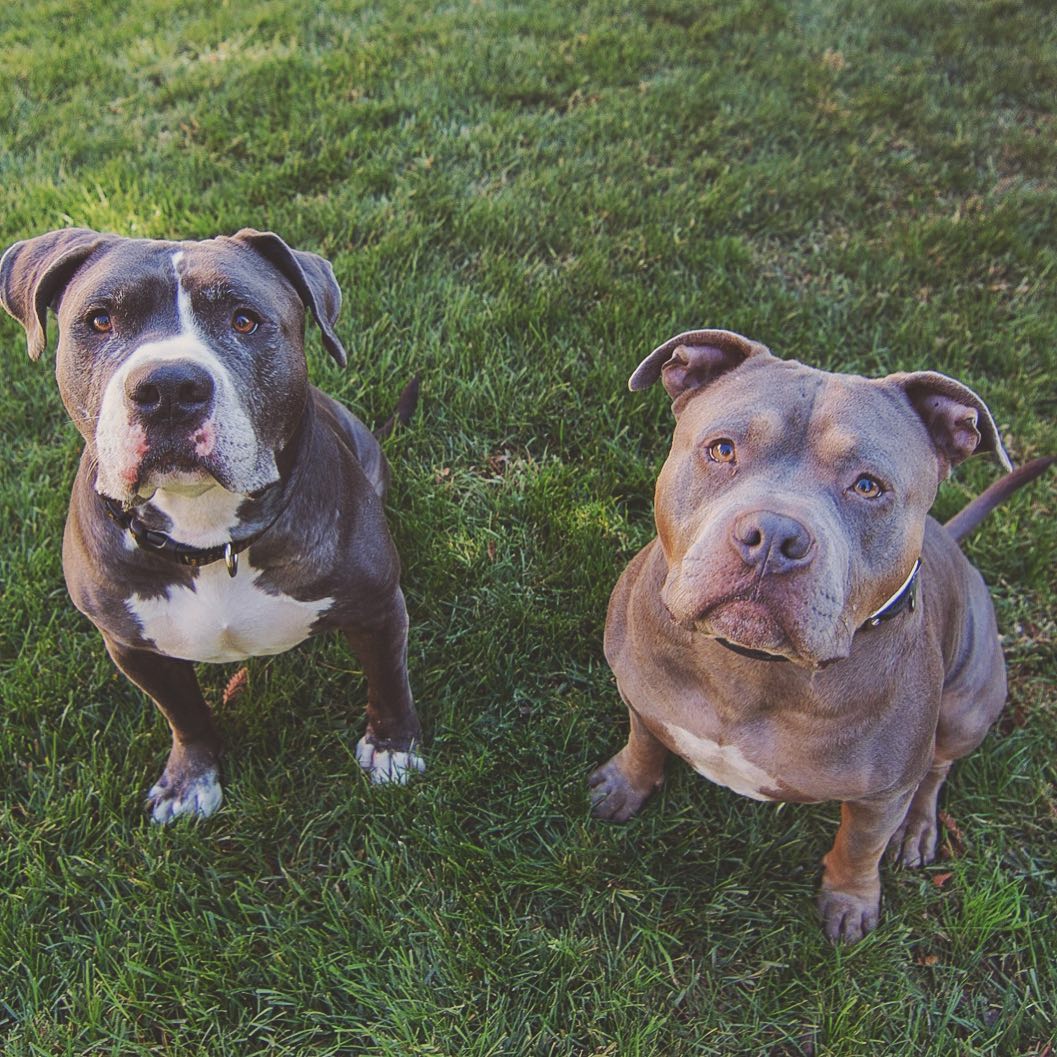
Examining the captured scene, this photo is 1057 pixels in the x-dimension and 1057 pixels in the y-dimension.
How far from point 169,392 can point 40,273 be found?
2.26 ft

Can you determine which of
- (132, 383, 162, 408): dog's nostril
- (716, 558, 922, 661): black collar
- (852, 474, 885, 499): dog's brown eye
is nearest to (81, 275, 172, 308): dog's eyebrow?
(132, 383, 162, 408): dog's nostril

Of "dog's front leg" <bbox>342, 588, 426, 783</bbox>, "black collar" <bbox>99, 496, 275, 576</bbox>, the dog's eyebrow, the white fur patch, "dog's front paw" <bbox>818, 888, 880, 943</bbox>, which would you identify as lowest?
"dog's front paw" <bbox>818, 888, 880, 943</bbox>

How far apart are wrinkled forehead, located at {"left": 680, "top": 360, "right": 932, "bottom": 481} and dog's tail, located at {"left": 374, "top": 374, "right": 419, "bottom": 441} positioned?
1969mm

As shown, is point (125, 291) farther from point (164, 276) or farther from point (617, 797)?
point (617, 797)

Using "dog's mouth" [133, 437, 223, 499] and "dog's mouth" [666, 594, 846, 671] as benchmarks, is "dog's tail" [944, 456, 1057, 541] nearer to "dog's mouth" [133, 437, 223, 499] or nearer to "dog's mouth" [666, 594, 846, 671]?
"dog's mouth" [666, 594, 846, 671]

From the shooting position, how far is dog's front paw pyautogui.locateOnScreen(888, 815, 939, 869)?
126 inches

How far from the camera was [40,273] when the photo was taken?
2.60 metres

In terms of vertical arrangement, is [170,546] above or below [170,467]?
below

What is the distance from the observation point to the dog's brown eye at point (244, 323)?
8.27ft

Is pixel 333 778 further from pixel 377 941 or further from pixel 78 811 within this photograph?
pixel 78 811

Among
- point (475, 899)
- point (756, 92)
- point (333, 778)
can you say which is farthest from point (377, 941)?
point (756, 92)

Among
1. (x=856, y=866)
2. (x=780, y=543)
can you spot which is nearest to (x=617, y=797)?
(x=856, y=866)

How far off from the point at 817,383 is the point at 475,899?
6.06 ft

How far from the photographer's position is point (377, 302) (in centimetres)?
470
